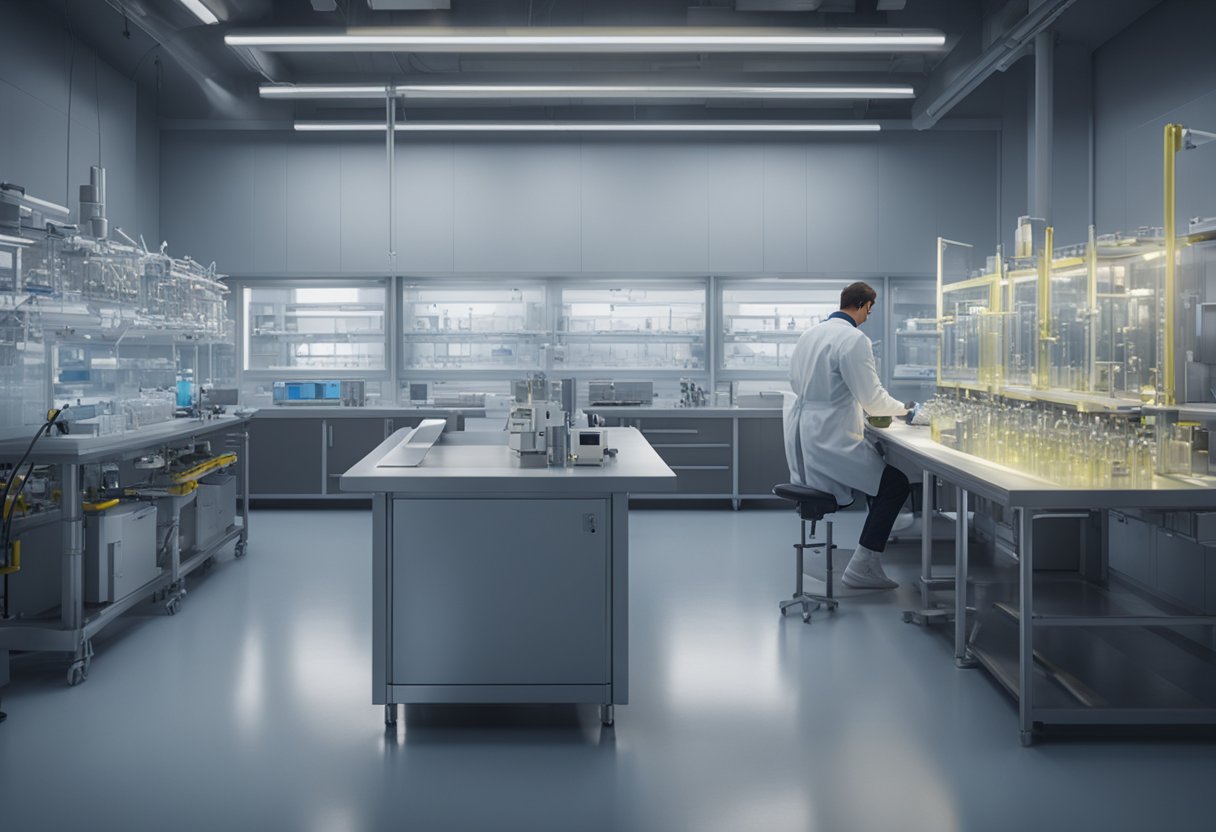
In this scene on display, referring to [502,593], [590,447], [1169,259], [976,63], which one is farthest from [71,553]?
[976,63]

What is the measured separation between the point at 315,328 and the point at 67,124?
232 cm

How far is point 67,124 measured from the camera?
6.13 m

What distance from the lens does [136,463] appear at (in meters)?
4.48

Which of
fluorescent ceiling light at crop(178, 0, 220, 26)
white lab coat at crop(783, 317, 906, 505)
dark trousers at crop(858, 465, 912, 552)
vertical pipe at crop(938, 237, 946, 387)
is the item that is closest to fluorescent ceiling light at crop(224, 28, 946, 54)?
fluorescent ceiling light at crop(178, 0, 220, 26)

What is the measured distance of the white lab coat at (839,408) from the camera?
449 cm

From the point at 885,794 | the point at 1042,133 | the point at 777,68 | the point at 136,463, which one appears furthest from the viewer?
the point at 777,68

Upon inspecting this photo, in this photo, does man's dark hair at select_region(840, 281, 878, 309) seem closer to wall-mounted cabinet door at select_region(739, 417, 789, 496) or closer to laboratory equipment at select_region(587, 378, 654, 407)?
wall-mounted cabinet door at select_region(739, 417, 789, 496)

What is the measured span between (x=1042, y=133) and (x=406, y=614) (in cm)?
520

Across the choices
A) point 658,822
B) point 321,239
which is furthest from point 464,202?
point 658,822

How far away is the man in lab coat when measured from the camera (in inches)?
177

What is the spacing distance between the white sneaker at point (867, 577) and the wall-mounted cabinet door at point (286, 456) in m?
4.21

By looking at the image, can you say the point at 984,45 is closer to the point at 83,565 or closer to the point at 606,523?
the point at 606,523

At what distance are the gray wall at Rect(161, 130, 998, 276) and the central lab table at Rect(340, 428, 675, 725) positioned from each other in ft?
15.5

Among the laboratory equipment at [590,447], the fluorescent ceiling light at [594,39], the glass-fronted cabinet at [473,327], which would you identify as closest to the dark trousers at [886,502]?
the laboratory equipment at [590,447]
